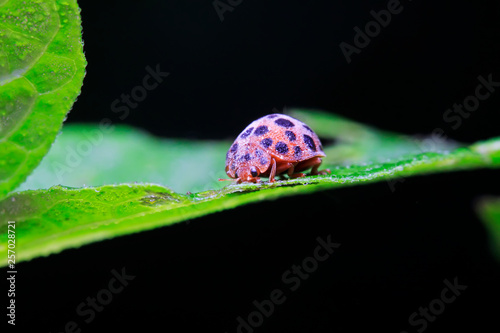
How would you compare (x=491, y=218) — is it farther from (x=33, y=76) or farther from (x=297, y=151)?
(x=33, y=76)

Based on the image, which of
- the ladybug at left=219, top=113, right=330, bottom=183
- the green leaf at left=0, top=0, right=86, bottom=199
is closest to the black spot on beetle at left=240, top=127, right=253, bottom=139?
the ladybug at left=219, top=113, right=330, bottom=183

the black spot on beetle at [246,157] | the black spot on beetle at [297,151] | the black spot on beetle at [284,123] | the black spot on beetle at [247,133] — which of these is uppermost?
the black spot on beetle at [247,133]

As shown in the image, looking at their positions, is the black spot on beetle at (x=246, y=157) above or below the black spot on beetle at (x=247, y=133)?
below

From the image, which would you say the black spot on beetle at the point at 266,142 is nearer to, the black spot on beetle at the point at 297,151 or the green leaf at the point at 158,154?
the black spot on beetle at the point at 297,151

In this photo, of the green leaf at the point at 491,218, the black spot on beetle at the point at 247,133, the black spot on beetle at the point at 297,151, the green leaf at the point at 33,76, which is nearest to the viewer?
the green leaf at the point at 33,76

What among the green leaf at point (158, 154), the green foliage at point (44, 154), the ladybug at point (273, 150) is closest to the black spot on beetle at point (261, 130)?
the ladybug at point (273, 150)
